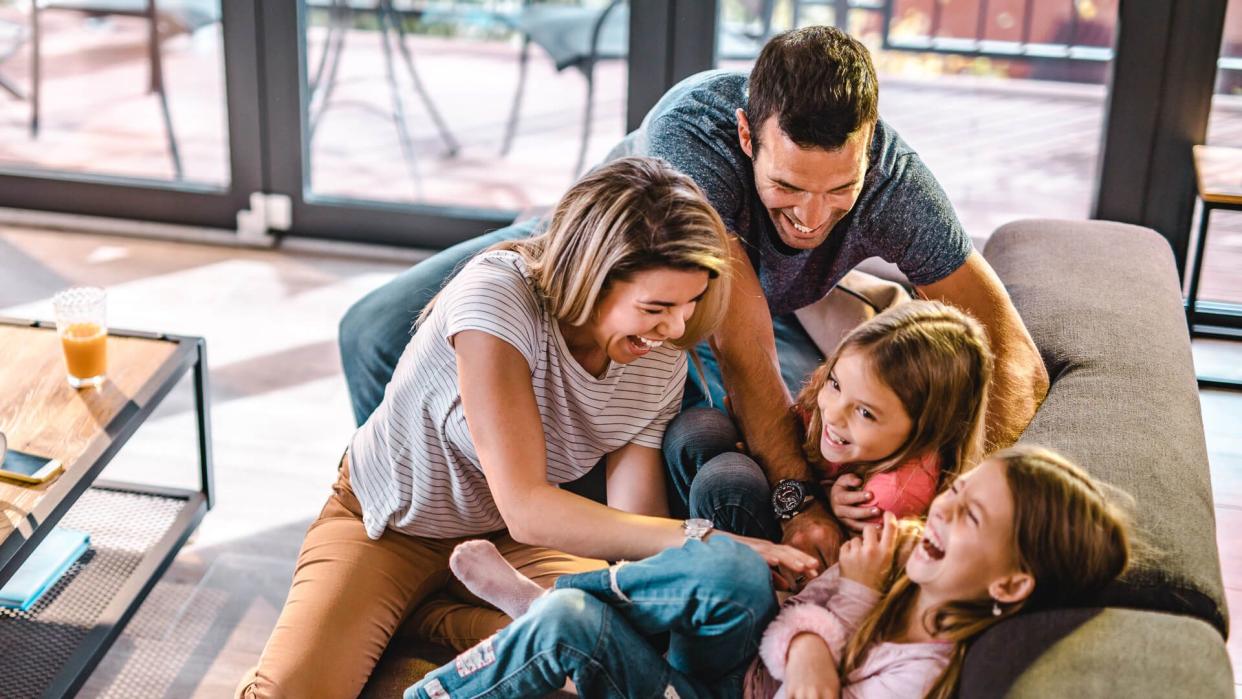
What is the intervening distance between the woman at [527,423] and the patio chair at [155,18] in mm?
2285

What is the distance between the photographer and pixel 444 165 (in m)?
3.96

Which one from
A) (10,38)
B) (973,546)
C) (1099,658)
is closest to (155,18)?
(10,38)

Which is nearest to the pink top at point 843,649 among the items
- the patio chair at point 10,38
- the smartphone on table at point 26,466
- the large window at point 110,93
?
the smartphone on table at point 26,466

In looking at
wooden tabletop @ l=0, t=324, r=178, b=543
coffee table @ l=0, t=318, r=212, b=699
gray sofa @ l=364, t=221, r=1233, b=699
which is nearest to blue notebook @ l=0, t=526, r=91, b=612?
coffee table @ l=0, t=318, r=212, b=699

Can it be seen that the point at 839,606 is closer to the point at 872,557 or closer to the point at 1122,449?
the point at 872,557

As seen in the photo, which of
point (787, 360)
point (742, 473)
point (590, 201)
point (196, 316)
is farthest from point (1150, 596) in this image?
point (196, 316)

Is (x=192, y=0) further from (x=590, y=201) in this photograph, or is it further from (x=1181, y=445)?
(x=1181, y=445)

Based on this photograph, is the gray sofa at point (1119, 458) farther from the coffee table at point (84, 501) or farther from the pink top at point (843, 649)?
the coffee table at point (84, 501)

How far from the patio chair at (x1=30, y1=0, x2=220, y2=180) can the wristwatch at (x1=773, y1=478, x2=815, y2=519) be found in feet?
8.66

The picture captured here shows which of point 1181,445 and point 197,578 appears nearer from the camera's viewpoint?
point 1181,445

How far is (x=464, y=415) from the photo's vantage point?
1785 millimetres

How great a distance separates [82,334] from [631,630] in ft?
3.95

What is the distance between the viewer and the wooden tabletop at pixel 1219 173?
2973 millimetres

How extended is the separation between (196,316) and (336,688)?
6.48 feet
